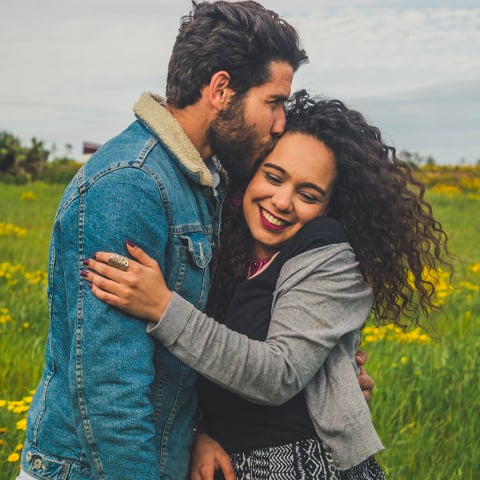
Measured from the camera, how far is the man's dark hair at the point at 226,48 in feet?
7.57

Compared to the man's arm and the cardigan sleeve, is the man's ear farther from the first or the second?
the cardigan sleeve

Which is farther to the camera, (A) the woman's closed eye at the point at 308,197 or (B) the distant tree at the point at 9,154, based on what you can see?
(B) the distant tree at the point at 9,154

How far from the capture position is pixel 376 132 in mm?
2713

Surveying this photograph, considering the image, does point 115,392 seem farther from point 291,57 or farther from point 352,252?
point 291,57

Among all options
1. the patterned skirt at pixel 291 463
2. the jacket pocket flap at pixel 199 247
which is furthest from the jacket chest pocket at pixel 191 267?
the patterned skirt at pixel 291 463

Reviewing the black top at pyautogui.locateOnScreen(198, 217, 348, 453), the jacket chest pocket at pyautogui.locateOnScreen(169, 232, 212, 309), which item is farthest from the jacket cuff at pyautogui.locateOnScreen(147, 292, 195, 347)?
the black top at pyautogui.locateOnScreen(198, 217, 348, 453)

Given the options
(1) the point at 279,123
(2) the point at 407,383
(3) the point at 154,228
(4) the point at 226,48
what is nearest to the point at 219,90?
(4) the point at 226,48

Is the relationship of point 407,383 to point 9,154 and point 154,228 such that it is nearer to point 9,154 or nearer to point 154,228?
point 154,228

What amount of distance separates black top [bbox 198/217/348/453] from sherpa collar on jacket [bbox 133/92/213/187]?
0.34 metres

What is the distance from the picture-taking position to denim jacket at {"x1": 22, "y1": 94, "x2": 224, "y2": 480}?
2.00 m

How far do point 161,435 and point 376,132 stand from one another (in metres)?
1.24

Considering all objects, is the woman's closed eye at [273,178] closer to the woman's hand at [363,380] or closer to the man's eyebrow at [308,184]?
the man's eyebrow at [308,184]

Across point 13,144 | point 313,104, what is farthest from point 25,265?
point 13,144

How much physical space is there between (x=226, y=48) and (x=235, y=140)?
269 millimetres
